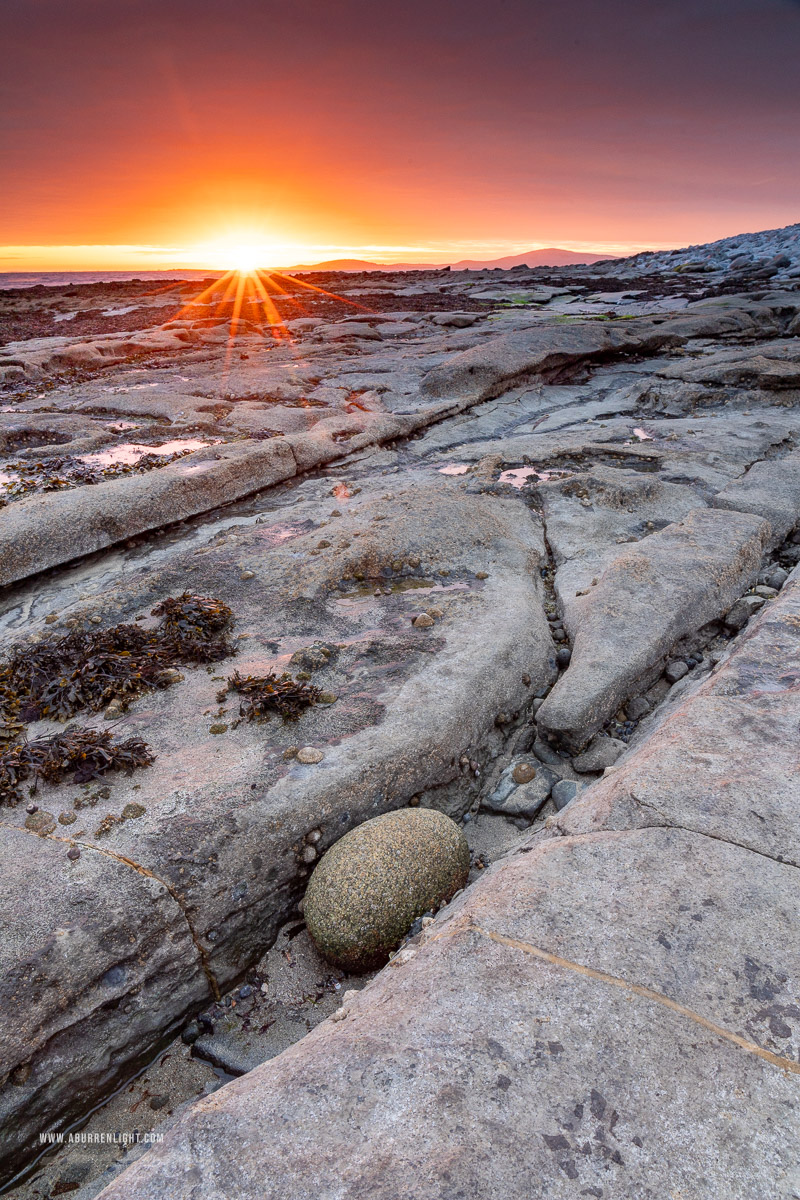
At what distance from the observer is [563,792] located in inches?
130

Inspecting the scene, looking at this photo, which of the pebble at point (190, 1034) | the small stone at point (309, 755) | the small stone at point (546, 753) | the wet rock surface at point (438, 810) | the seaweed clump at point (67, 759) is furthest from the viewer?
the small stone at point (546, 753)

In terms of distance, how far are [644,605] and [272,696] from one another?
2382 millimetres

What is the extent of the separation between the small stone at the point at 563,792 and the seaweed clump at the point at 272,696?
4.48 feet

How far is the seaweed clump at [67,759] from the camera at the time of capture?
3018 millimetres

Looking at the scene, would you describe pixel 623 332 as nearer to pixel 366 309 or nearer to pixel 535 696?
pixel 535 696

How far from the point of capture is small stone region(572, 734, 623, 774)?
11.4ft

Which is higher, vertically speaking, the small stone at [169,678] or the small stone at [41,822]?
the small stone at [169,678]

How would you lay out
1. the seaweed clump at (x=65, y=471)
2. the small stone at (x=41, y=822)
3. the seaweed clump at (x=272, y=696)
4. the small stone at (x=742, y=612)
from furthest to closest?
the seaweed clump at (x=65, y=471) < the small stone at (x=742, y=612) < the seaweed clump at (x=272, y=696) < the small stone at (x=41, y=822)

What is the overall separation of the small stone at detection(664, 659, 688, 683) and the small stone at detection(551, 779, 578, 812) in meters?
1.06

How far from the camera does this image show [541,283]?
129 feet

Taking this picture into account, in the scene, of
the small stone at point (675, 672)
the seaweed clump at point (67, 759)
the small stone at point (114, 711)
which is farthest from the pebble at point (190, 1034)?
the small stone at point (675, 672)

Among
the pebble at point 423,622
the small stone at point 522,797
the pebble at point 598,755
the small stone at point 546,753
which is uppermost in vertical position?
the pebble at point 423,622

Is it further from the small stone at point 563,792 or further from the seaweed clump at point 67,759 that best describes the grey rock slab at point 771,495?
the seaweed clump at point 67,759

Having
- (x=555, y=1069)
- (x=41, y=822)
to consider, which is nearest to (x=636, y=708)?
(x=555, y=1069)
